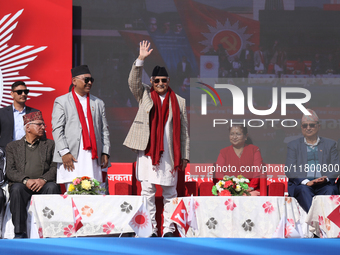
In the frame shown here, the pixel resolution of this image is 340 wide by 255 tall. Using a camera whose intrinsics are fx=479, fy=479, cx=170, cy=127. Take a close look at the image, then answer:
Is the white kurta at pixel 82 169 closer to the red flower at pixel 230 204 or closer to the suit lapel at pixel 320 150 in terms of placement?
the red flower at pixel 230 204

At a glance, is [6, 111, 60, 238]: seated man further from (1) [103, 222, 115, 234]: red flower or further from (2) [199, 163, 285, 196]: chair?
(2) [199, 163, 285, 196]: chair

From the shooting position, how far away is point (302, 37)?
18.6 ft

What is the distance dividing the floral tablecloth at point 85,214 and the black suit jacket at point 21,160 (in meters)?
0.64

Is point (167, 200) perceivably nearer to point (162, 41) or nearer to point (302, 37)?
point (162, 41)

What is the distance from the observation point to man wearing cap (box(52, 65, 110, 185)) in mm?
4168

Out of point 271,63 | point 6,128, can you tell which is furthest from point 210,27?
point 6,128

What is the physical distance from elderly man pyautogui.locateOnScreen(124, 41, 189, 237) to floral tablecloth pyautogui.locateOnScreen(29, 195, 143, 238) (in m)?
0.44

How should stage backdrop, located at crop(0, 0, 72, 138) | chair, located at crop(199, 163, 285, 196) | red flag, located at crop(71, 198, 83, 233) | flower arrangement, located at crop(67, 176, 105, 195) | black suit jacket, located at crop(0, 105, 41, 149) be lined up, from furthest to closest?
stage backdrop, located at crop(0, 0, 72, 138) → black suit jacket, located at crop(0, 105, 41, 149) → chair, located at crop(199, 163, 285, 196) → flower arrangement, located at crop(67, 176, 105, 195) → red flag, located at crop(71, 198, 83, 233)

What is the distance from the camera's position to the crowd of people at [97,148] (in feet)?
13.5

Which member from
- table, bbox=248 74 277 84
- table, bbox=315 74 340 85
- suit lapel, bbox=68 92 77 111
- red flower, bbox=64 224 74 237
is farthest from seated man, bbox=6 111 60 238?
table, bbox=315 74 340 85

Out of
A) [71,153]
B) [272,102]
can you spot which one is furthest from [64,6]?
[272,102]

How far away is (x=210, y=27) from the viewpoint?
5.67 meters

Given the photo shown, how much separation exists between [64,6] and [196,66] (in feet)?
5.57

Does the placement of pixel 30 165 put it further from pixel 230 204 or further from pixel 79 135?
pixel 230 204
